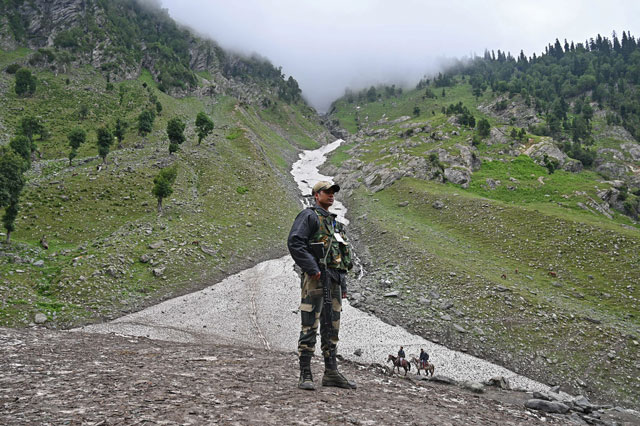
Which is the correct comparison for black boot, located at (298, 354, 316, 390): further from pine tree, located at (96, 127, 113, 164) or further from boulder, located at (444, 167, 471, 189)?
boulder, located at (444, 167, 471, 189)

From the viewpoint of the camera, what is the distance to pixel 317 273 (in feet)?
23.5

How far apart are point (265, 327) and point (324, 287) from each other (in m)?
16.9

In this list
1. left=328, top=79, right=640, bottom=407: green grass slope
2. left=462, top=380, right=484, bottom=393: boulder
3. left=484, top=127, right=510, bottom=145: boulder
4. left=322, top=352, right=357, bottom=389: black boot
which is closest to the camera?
left=322, top=352, right=357, bottom=389: black boot

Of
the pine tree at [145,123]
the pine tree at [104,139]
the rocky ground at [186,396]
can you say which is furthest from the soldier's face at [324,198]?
the pine tree at [145,123]

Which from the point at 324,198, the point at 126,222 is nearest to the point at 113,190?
the point at 126,222

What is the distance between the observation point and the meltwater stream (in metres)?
19.6

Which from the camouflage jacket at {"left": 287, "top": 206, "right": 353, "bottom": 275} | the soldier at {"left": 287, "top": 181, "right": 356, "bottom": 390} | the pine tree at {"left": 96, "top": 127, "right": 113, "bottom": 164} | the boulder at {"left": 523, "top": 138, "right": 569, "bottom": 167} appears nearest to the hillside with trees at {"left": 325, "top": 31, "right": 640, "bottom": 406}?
the boulder at {"left": 523, "top": 138, "right": 569, "bottom": 167}

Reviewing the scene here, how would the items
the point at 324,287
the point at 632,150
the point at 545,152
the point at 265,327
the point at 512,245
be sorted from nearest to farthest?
the point at 324,287 → the point at 265,327 → the point at 512,245 → the point at 545,152 → the point at 632,150

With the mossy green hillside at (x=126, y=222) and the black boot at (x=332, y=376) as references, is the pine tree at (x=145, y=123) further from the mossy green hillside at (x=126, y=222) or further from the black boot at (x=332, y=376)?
the black boot at (x=332, y=376)

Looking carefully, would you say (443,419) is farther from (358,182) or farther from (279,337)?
(358,182)

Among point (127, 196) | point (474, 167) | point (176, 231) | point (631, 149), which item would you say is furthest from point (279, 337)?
point (631, 149)

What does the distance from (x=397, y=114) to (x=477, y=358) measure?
615ft

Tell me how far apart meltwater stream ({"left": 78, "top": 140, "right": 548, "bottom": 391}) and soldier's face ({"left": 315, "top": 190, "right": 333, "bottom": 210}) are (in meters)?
14.0

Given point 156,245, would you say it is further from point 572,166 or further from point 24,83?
point 572,166
